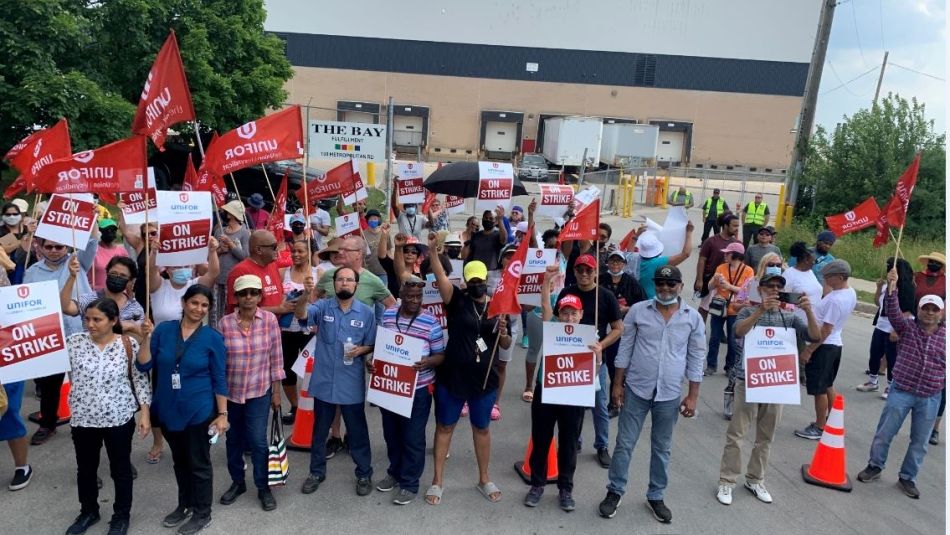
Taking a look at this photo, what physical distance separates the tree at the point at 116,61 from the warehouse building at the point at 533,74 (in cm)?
3063

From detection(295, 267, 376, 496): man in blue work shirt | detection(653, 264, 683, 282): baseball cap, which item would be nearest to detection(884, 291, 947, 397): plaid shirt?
detection(653, 264, 683, 282): baseball cap

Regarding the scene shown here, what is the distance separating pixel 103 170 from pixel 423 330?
3371 mm

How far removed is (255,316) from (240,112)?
800 inches

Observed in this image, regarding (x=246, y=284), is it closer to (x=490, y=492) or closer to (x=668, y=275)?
(x=490, y=492)

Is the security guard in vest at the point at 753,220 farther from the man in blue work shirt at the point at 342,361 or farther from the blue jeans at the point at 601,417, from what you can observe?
the man in blue work shirt at the point at 342,361

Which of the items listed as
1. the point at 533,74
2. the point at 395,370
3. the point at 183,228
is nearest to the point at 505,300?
the point at 395,370

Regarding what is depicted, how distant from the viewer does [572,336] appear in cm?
527

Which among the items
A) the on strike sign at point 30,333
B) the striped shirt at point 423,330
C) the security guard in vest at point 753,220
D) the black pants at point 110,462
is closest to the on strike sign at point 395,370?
the striped shirt at point 423,330

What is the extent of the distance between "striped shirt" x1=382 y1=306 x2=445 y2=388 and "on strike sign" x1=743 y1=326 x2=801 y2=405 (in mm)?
2424

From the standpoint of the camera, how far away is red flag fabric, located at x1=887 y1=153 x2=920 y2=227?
7738 mm

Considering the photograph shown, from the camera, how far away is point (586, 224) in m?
6.10

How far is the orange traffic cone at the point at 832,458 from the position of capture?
5992 millimetres

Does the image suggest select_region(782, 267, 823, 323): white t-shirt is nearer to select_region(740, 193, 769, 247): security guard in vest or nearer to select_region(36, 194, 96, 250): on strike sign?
select_region(36, 194, 96, 250): on strike sign

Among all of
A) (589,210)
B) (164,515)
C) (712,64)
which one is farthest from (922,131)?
(712,64)
